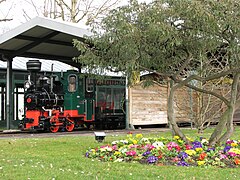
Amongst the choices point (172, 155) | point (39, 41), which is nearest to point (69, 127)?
point (39, 41)

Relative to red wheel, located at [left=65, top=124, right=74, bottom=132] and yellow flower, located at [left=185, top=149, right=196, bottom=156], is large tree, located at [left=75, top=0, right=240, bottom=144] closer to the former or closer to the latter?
yellow flower, located at [left=185, top=149, right=196, bottom=156]

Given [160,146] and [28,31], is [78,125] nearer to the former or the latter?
[28,31]

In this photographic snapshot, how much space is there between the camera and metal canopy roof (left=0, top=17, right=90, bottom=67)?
17406 millimetres

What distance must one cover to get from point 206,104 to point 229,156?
8901 millimetres

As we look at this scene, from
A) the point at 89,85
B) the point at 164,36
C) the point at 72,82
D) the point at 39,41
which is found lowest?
the point at 89,85

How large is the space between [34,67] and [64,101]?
7.07 ft

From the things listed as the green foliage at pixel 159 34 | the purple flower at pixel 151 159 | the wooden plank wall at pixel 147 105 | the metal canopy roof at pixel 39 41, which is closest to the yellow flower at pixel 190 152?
the purple flower at pixel 151 159

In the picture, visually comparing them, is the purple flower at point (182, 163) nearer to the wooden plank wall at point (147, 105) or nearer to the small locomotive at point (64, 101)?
the small locomotive at point (64, 101)

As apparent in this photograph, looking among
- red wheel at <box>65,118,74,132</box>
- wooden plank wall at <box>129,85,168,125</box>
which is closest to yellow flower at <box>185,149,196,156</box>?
red wheel at <box>65,118,74,132</box>

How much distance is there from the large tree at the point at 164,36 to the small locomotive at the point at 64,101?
8.39 metres

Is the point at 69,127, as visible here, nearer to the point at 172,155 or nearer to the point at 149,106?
the point at 149,106

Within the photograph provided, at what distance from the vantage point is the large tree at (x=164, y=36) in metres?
8.54

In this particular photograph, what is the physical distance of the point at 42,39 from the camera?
1992 cm

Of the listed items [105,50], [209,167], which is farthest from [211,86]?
[209,167]
